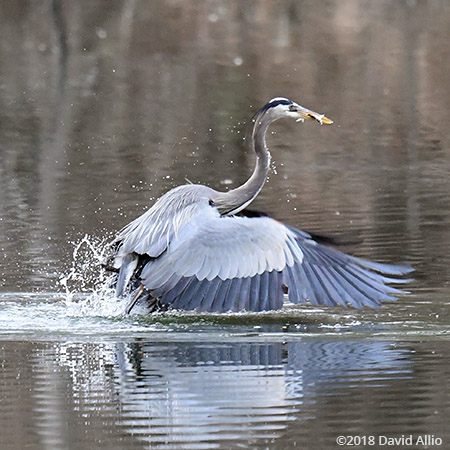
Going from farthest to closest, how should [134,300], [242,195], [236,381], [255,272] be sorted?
[242,195], [134,300], [255,272], [236,381]

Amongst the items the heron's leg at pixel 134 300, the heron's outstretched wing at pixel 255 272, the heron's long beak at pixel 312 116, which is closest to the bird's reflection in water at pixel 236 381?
the heron's outstretched wing at pixel 255 272

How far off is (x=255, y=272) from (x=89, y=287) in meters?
1.83

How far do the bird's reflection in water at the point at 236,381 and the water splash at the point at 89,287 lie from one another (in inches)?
39.8

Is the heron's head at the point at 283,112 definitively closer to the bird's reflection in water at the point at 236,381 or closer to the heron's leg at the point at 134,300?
the heron's leg at the point at 134,300

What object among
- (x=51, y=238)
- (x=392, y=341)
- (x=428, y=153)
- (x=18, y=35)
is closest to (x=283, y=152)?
(x=428, y=153)

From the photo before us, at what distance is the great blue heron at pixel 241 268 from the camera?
24.5ft

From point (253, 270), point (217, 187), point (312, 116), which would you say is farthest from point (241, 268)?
point (217, 187)

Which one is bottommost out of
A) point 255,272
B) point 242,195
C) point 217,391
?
point 217,391

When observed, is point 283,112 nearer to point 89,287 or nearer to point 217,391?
point 89,287

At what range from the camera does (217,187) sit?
504 inches

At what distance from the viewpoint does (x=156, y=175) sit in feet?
44.3

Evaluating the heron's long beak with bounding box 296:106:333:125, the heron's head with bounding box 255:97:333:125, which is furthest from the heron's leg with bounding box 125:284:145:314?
the heron's long beak with bounding box 296:106:333:125

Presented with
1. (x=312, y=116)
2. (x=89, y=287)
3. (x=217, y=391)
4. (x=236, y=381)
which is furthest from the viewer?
(x=89, y=287)

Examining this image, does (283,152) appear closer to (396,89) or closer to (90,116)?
(90,116)
